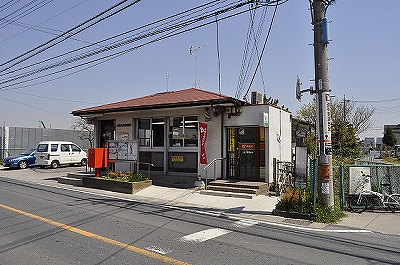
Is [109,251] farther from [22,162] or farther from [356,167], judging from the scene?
[22,162]

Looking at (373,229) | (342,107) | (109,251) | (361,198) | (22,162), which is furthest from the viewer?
(342,107)

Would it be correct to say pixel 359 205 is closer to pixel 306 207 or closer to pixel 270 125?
pixel 306 207

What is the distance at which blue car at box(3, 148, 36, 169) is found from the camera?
80.9 ft

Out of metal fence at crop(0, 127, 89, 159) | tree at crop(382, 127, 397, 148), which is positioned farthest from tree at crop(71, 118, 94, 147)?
tree at crop(382, 127, 397, 148)

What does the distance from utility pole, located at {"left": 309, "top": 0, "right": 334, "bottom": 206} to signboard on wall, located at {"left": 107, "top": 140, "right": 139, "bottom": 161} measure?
8.31 metres

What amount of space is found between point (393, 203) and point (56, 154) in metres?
21.5

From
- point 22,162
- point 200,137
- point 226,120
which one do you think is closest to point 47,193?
point 200,137

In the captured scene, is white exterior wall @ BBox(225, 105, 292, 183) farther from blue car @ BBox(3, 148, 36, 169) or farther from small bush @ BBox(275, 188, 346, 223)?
blue car @ BBox(3, 148, 36, 169)

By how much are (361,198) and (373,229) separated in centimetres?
212

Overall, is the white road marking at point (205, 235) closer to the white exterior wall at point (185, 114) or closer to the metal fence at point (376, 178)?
the metal fence at point (376, 178)

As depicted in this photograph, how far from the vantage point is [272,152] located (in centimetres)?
1432

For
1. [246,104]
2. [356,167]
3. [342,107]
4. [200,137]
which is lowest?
[356,167]

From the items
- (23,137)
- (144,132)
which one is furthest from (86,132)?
(144,132)

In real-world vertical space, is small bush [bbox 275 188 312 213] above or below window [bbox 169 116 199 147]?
below
